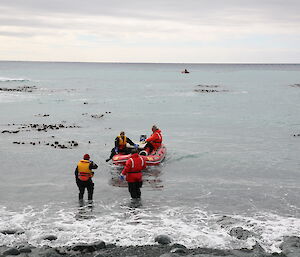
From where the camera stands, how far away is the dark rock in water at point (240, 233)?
12008 mm

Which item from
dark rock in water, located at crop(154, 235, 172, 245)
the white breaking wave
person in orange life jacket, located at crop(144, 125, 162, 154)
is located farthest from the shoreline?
person in orange life jacket, located at crop(144, 125, 162, 154)

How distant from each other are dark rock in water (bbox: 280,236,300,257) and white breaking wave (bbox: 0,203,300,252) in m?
0.20

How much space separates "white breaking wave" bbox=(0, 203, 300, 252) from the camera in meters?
11.8

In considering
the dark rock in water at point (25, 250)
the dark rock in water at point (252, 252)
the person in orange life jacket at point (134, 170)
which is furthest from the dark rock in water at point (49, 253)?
the person in orange life jacket at point (134, 170)

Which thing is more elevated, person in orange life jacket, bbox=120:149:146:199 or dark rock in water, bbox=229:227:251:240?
person in orange life jacket, bbox=120:149:146:199

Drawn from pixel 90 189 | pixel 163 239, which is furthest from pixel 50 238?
pixel 90 189

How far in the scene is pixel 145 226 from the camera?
509 inches

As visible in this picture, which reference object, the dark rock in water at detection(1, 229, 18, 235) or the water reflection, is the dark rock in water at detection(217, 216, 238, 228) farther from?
the dark rock in water at detection(1, 229, 18, 235)

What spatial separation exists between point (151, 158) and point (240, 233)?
882cm

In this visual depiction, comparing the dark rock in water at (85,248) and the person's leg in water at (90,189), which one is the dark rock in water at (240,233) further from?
the person's leg in water at (90,189)

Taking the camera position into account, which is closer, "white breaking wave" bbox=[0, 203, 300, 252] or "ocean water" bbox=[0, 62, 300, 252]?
"white breaking wave" bbox=[0, 203, 300, 252]

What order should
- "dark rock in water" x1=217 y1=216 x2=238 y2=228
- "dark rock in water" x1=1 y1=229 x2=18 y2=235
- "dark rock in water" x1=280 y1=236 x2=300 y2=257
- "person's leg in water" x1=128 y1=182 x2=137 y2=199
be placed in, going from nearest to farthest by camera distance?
"dark rock in water" x1=280 y1=236 x2=300 y2=257 → "dark rock in water" x1=1 y1=229 x2=18 y2=235 → "dark rock in water" x1=217 y1=216 x2=238 y2=228 → "person's leg in water" x1=128 y1=182 x2=137 y2=199

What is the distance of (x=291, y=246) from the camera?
11219 millimetres

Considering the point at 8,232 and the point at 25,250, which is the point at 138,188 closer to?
the point at 8,232
